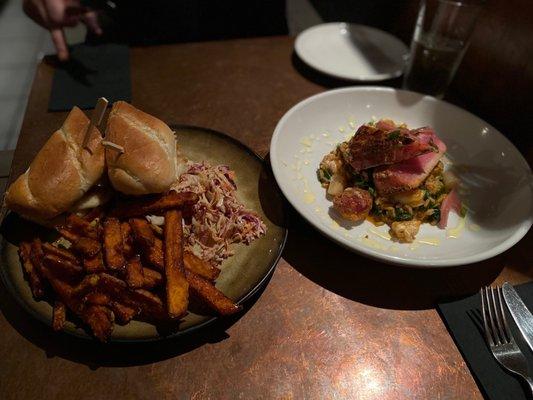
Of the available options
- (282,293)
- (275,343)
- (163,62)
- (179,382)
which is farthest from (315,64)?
(179,382)

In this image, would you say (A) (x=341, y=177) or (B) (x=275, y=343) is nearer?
(B) (x=275, y=343)

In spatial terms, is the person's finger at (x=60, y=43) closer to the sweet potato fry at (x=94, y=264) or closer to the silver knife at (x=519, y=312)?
the sweet potato fry at (x=94, y=264)

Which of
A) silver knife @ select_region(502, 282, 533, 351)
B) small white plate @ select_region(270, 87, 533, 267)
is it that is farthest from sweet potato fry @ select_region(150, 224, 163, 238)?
silver knife @ select_region(502, 282, 533, 351)

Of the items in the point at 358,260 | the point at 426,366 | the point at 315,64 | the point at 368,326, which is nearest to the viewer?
the point at 426,366

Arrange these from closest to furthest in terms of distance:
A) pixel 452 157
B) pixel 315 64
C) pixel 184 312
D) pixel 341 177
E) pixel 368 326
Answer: pixel 184 312, pixel 368 326, pixel 341 177, pixel 452 157, pixel 315 64

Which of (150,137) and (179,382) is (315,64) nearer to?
(150,137)

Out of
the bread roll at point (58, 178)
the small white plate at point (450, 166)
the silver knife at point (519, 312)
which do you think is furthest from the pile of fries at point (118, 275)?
the silver knife at point (519, 312)

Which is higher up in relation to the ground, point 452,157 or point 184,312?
point 184,312

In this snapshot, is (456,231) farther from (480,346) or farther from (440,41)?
(440,41)
